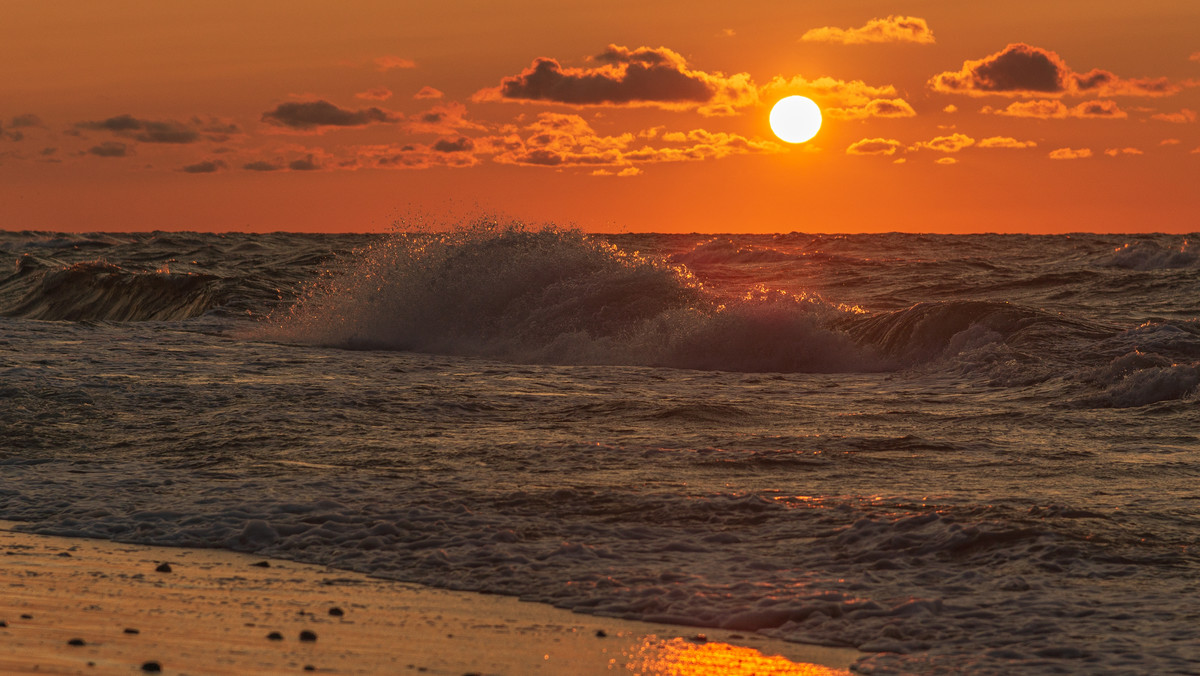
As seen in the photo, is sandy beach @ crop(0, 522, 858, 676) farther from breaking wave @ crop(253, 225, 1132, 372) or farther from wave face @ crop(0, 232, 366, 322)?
wave face @ crop(0, 232, 366, 322)

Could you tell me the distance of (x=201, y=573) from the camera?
552cm

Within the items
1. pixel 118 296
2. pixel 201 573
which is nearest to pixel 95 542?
pixel 201 573

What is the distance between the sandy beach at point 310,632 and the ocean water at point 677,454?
25cm

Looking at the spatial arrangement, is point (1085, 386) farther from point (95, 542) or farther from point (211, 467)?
point (95, 542)

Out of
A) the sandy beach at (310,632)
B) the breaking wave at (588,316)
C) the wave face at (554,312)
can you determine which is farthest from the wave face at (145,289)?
the sandy beach at (310,632)

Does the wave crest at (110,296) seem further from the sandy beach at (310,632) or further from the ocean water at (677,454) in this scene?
the sandy beach at (310,632)

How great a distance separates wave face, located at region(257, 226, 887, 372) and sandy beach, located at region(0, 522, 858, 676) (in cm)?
1055

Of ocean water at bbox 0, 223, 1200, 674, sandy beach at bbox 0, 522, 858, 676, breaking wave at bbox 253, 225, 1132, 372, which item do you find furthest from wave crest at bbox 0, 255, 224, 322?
sandy beach at bbox 0, 522, 858, 676

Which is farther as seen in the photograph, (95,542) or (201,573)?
(95,542)

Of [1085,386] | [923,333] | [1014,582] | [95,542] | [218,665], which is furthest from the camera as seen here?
[923,333]

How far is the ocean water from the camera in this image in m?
5.12

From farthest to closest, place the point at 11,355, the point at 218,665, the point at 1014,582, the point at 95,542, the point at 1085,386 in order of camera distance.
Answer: the point at 11,355 → the point at 1085,386 → the point at 95,542 → the point at 1014,582 → the point at 218,665

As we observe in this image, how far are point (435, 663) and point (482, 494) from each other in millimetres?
2880

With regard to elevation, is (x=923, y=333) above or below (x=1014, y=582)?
above
